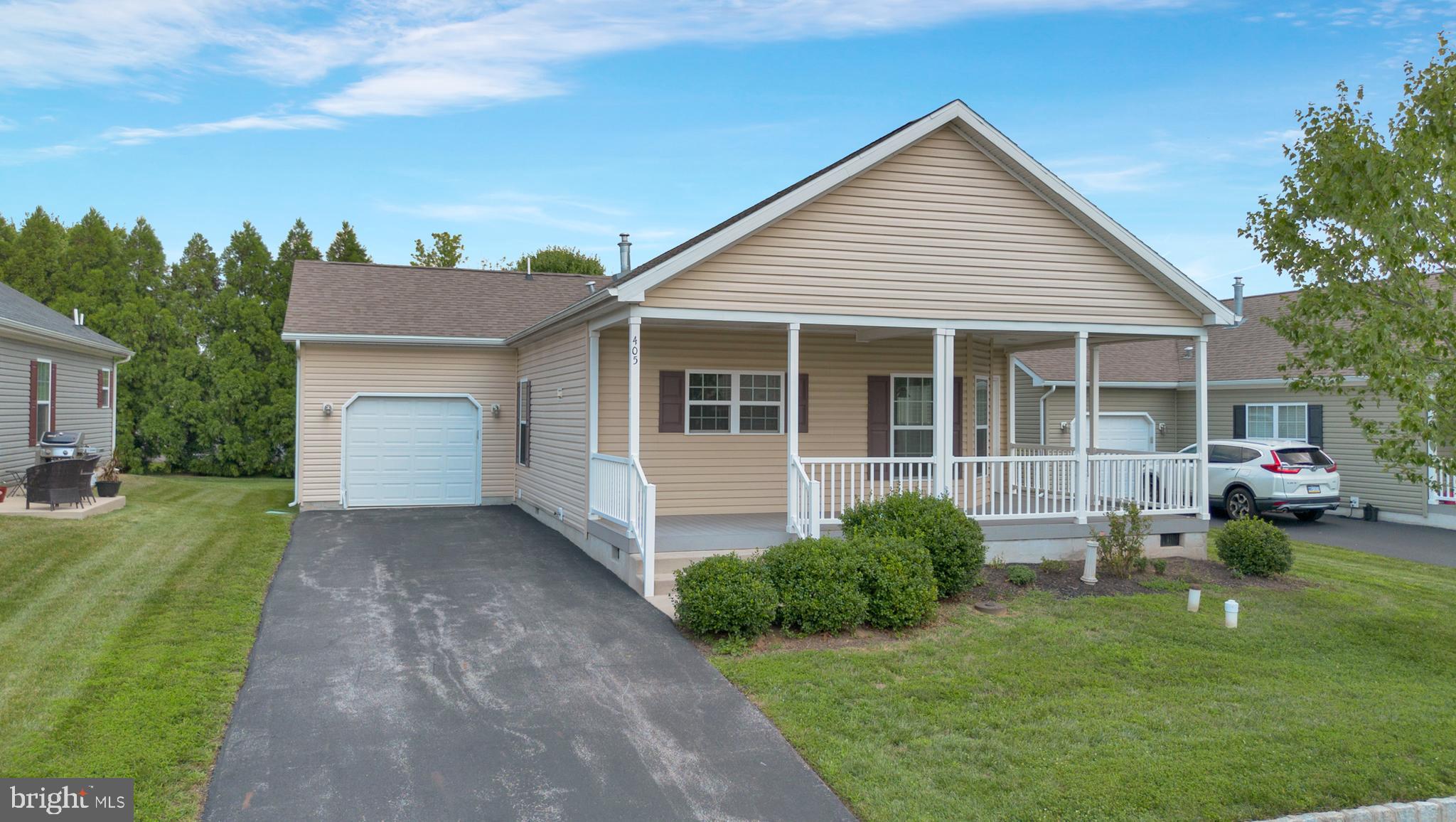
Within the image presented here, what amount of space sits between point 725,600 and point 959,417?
734 cm

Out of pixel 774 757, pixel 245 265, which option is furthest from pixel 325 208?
pixel 774 757

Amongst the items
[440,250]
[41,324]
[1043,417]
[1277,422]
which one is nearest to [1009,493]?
[1043,417]

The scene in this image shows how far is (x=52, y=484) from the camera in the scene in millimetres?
13273

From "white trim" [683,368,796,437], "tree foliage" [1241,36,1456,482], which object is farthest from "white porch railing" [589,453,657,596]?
"tree foliage" [1241,36,1456,482]

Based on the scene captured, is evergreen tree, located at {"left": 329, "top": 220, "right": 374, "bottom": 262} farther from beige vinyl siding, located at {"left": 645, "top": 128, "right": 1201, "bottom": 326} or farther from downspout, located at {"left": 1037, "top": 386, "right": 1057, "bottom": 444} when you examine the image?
beige vinyl siding, located at {"left": 645, "top": 128, "right": 1201, "bottom": 326}

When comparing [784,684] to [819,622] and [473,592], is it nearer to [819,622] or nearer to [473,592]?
[819,622]

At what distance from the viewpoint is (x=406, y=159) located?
26422mm

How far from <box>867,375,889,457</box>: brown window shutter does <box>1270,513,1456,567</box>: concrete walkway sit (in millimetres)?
7630

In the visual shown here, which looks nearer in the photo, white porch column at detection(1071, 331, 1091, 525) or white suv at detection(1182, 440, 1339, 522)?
white porch column at detection(1071, 331, 1091, 525)

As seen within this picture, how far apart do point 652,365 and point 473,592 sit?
13.8 ft

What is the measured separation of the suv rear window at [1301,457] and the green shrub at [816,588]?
41.5 ft

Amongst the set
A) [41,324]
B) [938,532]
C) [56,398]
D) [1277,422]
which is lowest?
[938,532]

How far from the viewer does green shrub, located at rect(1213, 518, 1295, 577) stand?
10.6m

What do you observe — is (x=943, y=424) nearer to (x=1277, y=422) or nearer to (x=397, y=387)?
(x=397, y=387)
